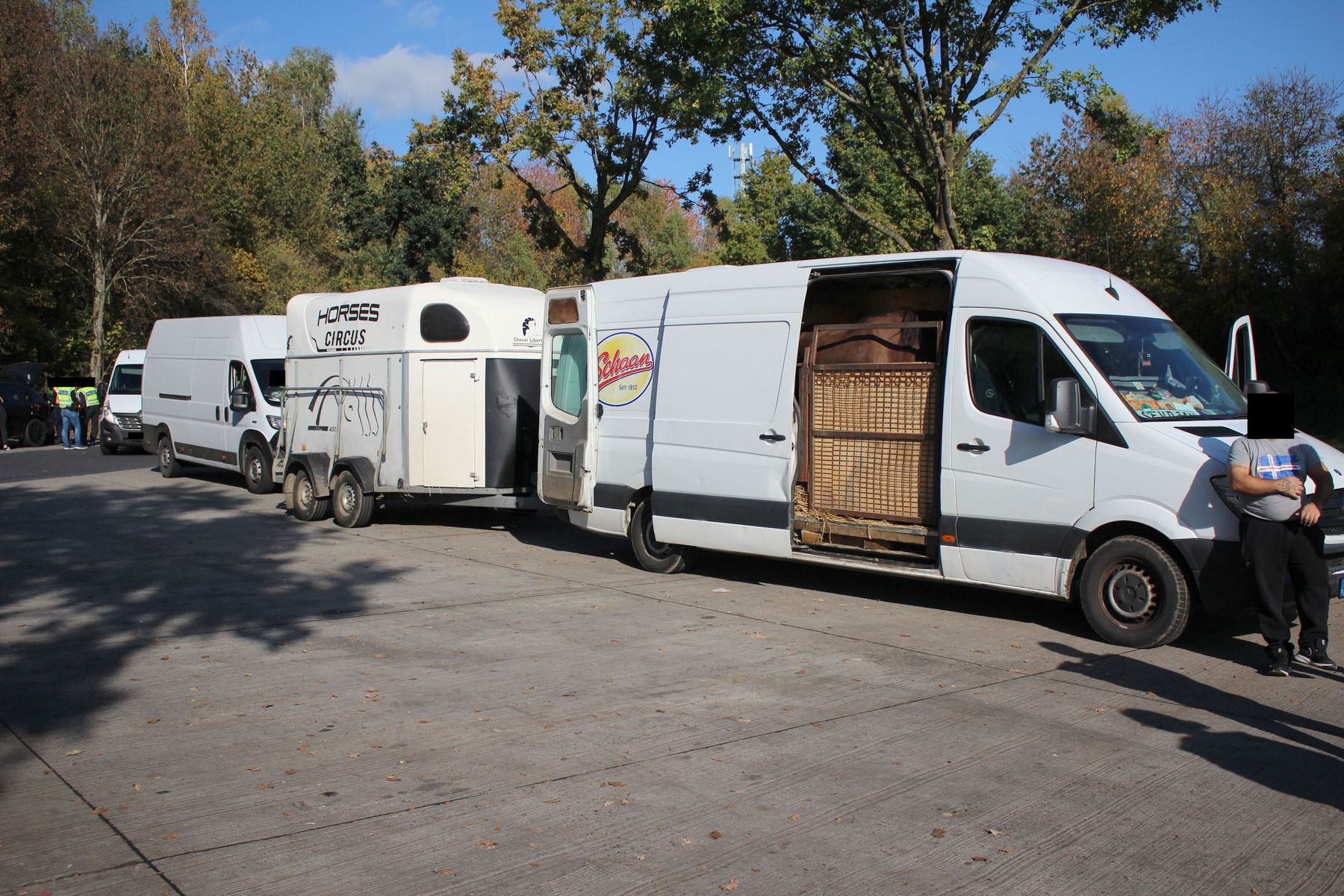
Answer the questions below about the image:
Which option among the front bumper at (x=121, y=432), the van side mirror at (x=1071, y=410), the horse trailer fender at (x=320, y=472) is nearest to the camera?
the van side mirror at (x=1071, y=410)

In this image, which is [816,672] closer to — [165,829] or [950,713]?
[950,713]

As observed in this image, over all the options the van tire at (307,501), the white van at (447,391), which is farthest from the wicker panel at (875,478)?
the van tire at (307,501)

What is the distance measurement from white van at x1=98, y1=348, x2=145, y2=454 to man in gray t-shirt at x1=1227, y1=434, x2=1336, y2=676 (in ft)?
80.2

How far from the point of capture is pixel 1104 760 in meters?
5.46

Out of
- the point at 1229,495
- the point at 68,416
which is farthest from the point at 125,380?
the point at 1229,495

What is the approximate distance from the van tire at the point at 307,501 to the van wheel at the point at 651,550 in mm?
5456

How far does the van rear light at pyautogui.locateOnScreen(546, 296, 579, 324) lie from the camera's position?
11.6m

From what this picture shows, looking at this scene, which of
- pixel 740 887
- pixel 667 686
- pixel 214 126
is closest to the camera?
pixel 740 887

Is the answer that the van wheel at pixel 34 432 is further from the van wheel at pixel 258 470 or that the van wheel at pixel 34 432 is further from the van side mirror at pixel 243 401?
the van side mirror at pixel 243 401

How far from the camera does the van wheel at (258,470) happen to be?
17.8 metres

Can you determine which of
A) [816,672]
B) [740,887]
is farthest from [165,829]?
[816,672]

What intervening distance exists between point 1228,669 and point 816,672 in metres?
2.71

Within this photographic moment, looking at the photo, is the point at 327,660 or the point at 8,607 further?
the point at 8,607

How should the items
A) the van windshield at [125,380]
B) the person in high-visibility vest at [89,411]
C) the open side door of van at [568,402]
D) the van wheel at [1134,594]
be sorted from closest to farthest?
the van wheel at [1134,594] → the open side door of van at [568,402] → the van windshield at [125,380] → the person in high-visibility vest at [89,411]
